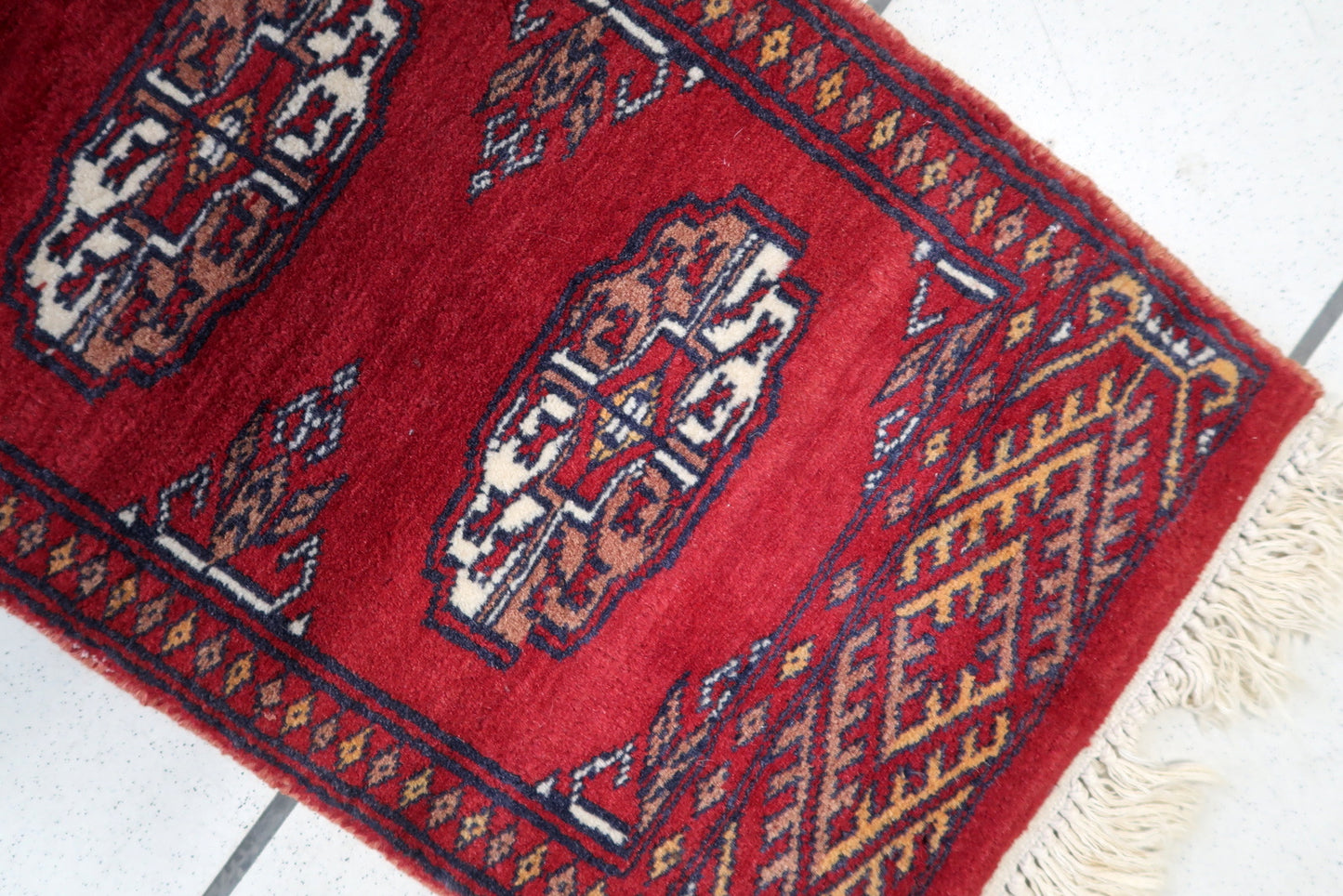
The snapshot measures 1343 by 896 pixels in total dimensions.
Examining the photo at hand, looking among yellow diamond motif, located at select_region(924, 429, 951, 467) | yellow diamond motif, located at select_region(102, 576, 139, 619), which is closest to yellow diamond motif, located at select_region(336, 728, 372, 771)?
yellow diamond motif, located at select_region(102, 576, 139, 619)

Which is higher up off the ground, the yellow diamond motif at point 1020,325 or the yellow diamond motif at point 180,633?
the yellow diamond motif at point 1020,325

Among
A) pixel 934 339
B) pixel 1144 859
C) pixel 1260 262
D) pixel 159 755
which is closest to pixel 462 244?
pixel 934 339

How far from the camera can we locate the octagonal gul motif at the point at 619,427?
85cm

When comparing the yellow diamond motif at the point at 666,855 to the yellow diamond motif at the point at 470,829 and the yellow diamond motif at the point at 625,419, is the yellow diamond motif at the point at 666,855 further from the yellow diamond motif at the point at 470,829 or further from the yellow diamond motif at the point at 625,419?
the yellow diamond motif at the point at 625,419

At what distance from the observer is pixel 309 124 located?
0.83m

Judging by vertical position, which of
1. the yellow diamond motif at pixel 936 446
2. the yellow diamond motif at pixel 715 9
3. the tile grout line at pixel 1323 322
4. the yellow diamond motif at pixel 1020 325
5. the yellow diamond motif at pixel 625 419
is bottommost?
the yellow diamond motif at pixel 625 419

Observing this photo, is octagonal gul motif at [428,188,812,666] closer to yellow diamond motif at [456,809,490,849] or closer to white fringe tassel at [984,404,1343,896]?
yellow diamond motif at [456,809,490,849]

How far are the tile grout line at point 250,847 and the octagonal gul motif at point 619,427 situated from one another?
0.30 metres

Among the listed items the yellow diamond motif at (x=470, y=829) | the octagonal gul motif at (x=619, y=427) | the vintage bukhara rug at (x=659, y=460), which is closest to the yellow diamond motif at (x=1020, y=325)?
the vintage bukhara rug at (x=659, y=460)

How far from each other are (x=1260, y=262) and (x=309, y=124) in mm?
1165

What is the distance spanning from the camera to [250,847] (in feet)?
2.81

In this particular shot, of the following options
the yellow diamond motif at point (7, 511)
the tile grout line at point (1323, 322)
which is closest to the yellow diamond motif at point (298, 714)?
the yellow diamond motif at point (7, 511)

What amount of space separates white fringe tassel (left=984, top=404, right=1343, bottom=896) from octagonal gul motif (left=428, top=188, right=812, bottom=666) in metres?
0.56

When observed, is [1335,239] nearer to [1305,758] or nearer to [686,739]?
[1305,758]
